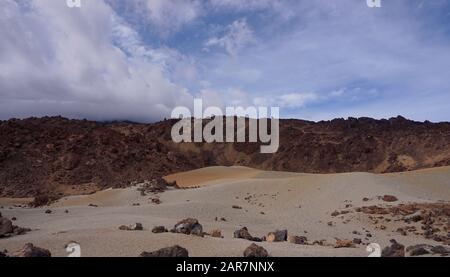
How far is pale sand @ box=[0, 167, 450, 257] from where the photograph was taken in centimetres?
684

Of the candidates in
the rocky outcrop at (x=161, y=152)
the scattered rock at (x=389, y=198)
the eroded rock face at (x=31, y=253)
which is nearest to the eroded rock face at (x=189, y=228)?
the eroded rock face at (x=31, y=253)

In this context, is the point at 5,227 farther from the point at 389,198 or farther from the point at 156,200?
the point at 389,198

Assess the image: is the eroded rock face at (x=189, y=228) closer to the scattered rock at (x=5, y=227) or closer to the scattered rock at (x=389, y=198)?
the scattered rock at (x=5, y=227)

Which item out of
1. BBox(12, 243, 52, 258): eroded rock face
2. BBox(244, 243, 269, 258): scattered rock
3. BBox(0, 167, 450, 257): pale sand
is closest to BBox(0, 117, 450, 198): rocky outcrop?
BBox(0, 167, 450, 257): pale sand

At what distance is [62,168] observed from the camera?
96.7 ft

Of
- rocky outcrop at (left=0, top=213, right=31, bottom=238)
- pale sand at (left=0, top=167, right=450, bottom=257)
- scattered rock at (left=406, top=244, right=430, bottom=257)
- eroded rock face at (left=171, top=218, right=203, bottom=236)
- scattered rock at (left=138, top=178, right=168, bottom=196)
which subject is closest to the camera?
scattered rock at (left=406, top=244, right=430, bottom=257)

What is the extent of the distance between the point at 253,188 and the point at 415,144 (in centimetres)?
2792

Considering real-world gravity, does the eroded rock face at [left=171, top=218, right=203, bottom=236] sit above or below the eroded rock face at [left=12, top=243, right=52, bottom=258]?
below

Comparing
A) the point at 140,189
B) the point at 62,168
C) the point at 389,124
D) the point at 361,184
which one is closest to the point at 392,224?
the point at 361,184

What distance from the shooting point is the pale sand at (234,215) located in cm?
684

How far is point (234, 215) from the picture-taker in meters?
13.8

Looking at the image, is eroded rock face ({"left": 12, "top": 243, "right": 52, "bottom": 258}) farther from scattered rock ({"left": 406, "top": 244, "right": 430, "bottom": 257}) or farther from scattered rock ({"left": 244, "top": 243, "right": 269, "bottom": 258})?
scattered rock ({"left": 406, "top": 244, "right": 430, "bottom": 257})
